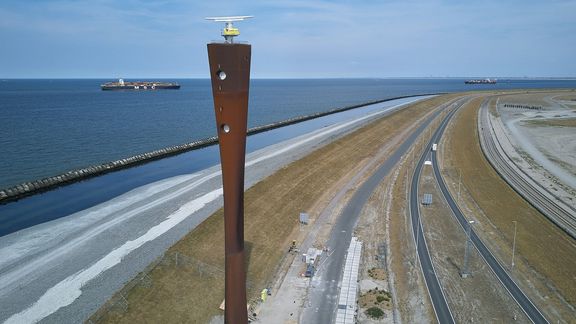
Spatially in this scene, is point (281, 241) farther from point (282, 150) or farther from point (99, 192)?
point (282, 150)

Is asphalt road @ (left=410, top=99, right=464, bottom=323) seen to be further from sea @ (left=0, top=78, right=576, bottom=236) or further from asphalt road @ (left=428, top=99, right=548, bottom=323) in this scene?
sea @ (left=0, top=78, right=576, bottom=236)

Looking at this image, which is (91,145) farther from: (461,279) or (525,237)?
(525,237)

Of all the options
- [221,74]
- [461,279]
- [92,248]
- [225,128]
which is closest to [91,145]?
[92,248]

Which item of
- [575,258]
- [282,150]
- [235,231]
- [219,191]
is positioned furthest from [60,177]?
[575,258]

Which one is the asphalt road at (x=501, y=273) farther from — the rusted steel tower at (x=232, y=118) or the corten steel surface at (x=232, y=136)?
the rusted steel tower at (x=232, y=118)

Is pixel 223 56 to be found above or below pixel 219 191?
above

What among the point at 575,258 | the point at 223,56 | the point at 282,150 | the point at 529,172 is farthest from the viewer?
the point at 282,150

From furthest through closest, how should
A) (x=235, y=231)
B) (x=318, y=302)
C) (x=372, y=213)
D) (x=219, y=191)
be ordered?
(x=219, y=191) → (x=372, y=213) → (x=318, y=302) → (x=235, y=231)
